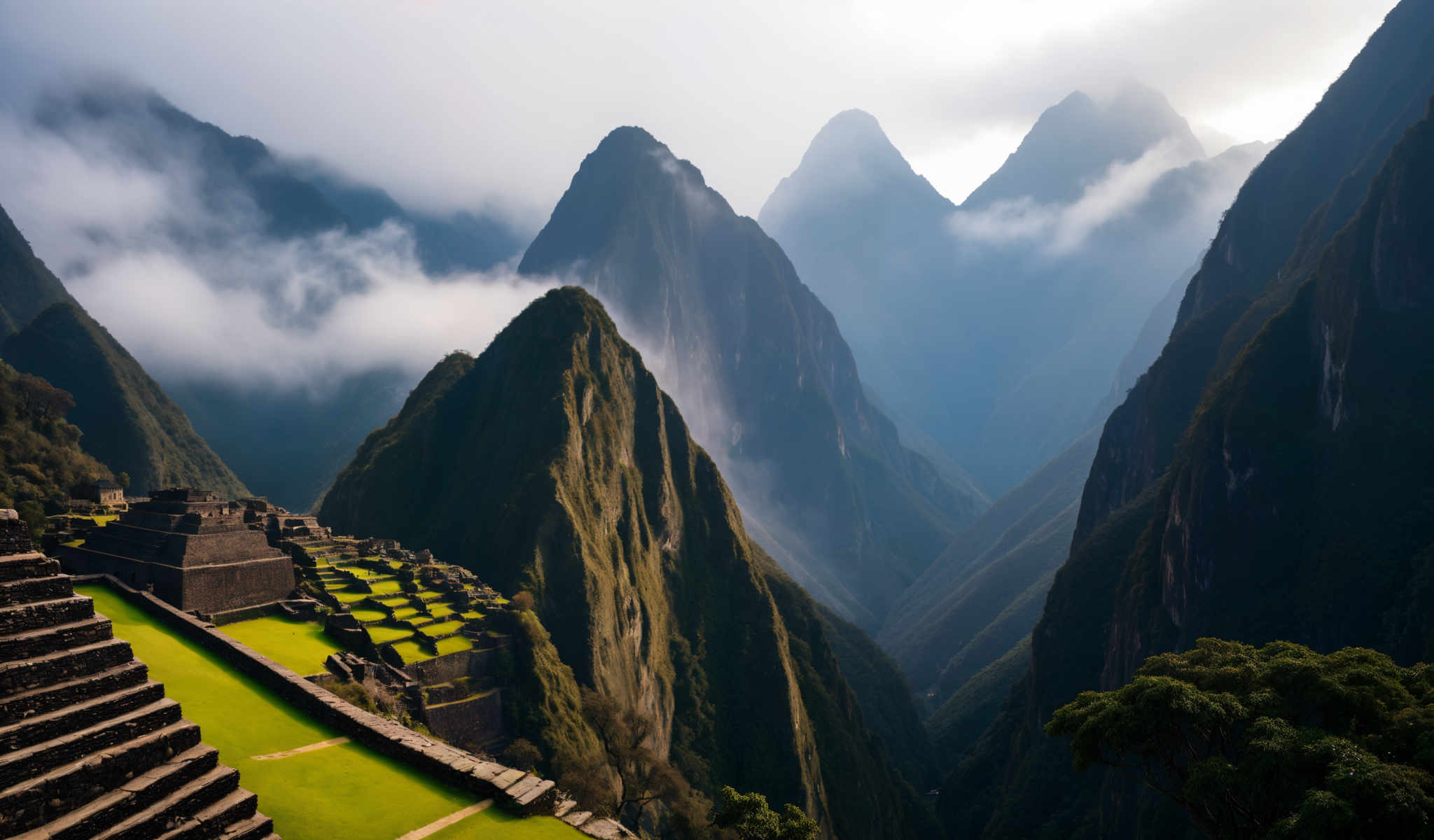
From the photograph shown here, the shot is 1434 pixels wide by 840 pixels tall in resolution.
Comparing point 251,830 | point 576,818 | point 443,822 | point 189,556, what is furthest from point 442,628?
point 251,830

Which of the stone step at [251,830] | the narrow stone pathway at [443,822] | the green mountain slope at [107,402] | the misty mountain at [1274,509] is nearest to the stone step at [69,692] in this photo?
the stone step at [251,830]

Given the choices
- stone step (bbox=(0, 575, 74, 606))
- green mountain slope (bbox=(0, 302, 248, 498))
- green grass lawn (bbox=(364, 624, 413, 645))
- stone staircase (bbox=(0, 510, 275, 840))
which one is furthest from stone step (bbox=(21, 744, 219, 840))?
green mountain slope (bbox=(0, 302, 248, 498))

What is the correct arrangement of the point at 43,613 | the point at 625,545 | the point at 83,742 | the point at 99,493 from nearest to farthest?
the point at 83,742, the point at 43,613, the point at 99,493, the point at 625,545

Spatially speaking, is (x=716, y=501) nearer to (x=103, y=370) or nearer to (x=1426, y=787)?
(x=1426, y=787)

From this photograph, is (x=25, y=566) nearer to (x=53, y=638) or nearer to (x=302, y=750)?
(x=53, y=638)

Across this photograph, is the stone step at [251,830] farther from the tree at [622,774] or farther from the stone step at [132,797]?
the tree at [622,774]

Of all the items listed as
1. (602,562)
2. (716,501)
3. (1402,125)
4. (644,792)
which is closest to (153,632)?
(644,792)

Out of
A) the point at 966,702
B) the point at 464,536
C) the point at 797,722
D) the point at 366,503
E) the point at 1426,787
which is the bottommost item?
the point at 966,702

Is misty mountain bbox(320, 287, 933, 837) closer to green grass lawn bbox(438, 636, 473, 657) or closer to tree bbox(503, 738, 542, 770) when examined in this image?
green grass lawn bbox(438, 636, 473, 657)
